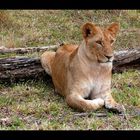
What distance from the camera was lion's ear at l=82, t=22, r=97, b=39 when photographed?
16.0ft

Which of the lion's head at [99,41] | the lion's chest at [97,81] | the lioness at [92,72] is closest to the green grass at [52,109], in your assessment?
the lioness at [92,72]

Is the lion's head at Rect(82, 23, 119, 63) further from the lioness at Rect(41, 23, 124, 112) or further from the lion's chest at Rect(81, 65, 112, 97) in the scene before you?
the lion's chest at Rect(81, 65, 112, 97)

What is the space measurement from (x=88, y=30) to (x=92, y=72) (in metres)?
0.44

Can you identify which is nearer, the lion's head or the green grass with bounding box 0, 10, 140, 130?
the green grass with bounding box 0, 10, 140, 130

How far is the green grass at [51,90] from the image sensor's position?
4.20m

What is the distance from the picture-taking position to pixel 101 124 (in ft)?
13.5

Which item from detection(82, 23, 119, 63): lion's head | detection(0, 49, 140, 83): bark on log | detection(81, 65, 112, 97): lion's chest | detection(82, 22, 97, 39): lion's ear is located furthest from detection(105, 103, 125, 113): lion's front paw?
detection(0, 49, 140, 83): bark on log

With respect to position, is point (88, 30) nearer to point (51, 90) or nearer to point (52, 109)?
point (52, 109)

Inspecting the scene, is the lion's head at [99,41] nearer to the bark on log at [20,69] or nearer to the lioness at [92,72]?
the lioness at [92,72]

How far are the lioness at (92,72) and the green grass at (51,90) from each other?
0.37 feet

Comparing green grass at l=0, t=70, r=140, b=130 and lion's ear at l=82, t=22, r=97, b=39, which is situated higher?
lion's ear at l=82, t=22, r=97, b=39

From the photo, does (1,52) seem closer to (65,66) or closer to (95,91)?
(65,66)

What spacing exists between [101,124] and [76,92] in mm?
850
